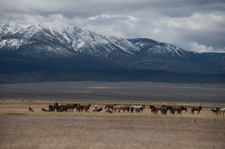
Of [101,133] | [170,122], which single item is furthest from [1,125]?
[170,122]

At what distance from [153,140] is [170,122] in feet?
39.5

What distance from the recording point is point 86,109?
50406 mm

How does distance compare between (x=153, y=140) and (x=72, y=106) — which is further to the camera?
(x=72, y=106)

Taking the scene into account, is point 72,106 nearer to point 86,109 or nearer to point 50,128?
point 86,109

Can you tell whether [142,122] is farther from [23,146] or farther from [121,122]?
[23,146]

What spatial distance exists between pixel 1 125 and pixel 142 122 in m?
13.5

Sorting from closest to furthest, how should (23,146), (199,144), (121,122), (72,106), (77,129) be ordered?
(23,146) < (199,144) < (77,129) < (121,122) < (72,106)

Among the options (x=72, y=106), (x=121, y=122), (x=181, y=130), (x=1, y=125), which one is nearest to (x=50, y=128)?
(x=1, y=125)

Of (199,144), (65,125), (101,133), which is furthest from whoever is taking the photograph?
(65,125)

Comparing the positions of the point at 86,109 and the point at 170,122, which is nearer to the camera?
the point at 170,122

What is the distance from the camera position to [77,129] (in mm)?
31078

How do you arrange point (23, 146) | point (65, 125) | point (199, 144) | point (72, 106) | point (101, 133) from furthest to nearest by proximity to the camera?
point (72, 106) → point (65, 125) → point (101, 133) → point (199, 144) → point (23, 146)

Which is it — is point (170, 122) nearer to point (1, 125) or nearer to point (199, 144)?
point (199, 144)

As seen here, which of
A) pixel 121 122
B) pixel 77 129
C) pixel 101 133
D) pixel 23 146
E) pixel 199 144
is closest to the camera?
pixel 23 146
